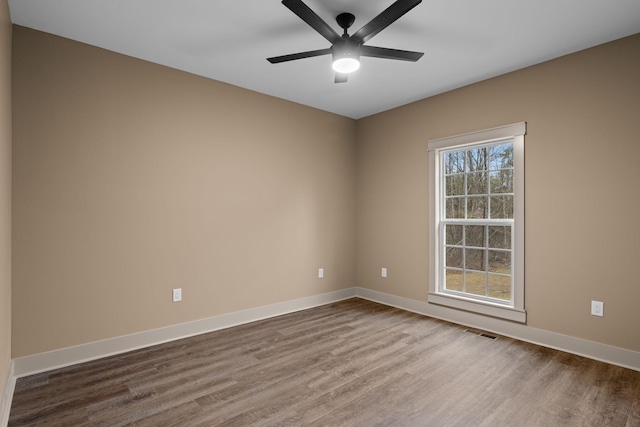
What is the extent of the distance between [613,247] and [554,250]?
42cm

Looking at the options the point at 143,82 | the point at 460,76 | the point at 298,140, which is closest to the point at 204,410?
the point at 143,82

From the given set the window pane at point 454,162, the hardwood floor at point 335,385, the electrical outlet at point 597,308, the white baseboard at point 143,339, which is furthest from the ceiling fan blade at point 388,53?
the white baseboard at point 143,339

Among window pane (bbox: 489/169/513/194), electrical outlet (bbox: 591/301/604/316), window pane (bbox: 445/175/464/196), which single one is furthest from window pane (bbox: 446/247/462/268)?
electrical outlet (bbox: 591/301/604/316)

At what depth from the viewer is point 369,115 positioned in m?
4.78

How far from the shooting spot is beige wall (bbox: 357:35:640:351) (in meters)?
2.69

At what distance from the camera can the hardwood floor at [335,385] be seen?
2018 millimetres

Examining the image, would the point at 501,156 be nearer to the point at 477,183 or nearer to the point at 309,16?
the point at 477,183

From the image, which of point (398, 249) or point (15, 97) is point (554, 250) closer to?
point (398, 249)

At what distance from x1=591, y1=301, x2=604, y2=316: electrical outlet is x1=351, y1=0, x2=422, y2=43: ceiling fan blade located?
281 cm

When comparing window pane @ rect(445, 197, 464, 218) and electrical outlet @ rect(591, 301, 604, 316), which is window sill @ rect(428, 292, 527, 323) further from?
window pane @ rect(445, 197, 464, 218)

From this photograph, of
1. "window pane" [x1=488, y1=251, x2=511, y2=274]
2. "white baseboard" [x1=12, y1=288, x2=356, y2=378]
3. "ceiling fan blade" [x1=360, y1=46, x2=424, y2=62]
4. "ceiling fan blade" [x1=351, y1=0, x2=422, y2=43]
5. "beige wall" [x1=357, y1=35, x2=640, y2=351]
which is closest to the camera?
"ceiling fan blade" [x1=351, y1=0, x2=422, y2=43]

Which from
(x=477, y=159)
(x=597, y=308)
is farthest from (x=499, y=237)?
(x=597, y=308)

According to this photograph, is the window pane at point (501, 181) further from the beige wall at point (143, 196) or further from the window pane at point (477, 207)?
the beige wall at point (143, 196)

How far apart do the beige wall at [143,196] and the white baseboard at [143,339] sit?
63mm
